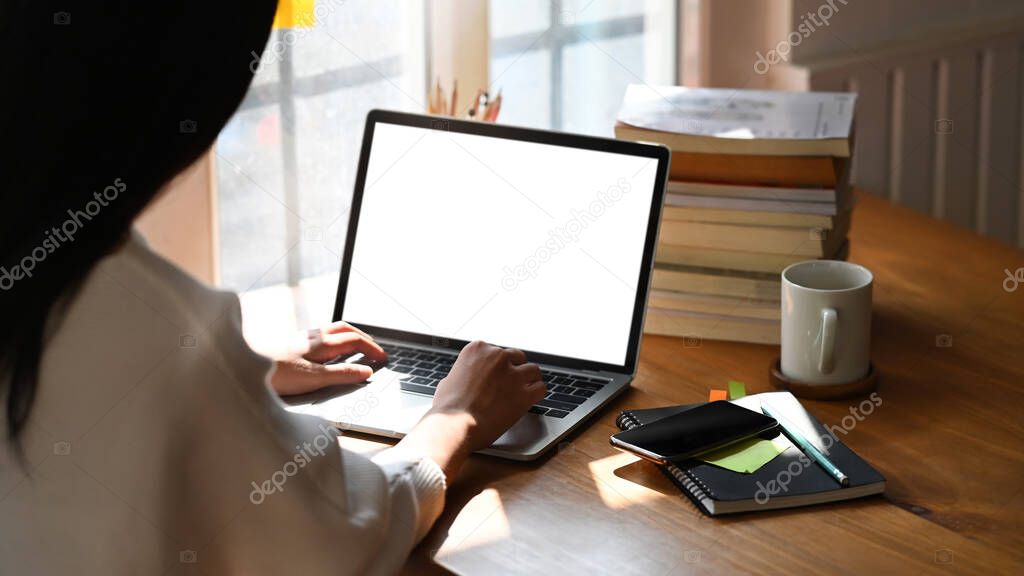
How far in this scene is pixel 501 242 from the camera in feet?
4.17

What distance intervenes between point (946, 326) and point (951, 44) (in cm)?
100

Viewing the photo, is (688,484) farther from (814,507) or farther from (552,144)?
(552,144)

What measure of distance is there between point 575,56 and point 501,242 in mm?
908

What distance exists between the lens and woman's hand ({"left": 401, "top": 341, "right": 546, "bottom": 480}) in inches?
39.6

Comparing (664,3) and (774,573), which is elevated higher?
(664,3)

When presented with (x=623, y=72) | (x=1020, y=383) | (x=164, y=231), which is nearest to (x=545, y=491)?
(x=1020, y=383)

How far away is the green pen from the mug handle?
0.10 meters

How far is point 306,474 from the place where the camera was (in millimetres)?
832

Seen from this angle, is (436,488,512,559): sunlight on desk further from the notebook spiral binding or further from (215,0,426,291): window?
(215,0,426,291): window

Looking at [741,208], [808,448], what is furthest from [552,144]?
[808,448]

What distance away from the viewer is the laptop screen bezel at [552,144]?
1.21 metres

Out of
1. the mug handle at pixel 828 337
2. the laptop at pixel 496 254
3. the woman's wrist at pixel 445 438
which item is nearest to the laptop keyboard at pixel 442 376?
the laptop at pixel 496 254

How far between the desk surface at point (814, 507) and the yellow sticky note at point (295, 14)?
0.61 metres

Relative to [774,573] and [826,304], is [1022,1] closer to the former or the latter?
[826,304]
